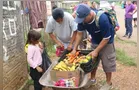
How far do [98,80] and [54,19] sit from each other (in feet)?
2.87

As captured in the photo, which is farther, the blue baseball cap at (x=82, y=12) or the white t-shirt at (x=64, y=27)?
the white t-shirt at (x=64, y=27)

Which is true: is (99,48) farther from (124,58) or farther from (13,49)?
(124,58)

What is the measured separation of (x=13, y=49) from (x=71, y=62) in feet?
1.85

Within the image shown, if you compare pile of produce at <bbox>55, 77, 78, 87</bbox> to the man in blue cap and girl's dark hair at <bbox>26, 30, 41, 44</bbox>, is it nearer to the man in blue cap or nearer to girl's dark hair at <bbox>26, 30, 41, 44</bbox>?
the man in blue cap

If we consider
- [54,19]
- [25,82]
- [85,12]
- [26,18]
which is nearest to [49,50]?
[26,18]

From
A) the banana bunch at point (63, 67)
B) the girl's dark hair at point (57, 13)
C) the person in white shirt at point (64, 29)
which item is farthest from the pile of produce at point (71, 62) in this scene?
the girl's dark hair at point (57, 13)

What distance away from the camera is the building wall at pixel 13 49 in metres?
2.34

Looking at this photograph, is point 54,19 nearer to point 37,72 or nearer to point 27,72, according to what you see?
point 37,72

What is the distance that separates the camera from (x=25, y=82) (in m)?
2.97

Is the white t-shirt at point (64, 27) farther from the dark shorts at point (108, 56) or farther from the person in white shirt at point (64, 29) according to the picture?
the dark shorts at point (108, 56)

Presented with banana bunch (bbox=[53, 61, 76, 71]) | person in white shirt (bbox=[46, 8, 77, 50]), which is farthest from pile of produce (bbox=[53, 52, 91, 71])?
person in white shirt (bbox=[46, 8, 77, 50])

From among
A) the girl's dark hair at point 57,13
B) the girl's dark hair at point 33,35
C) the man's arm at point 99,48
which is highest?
the girl's dark hair at point 57,13

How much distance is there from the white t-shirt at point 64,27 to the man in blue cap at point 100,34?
0.14 m

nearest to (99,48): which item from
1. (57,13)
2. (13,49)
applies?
(57,13)
